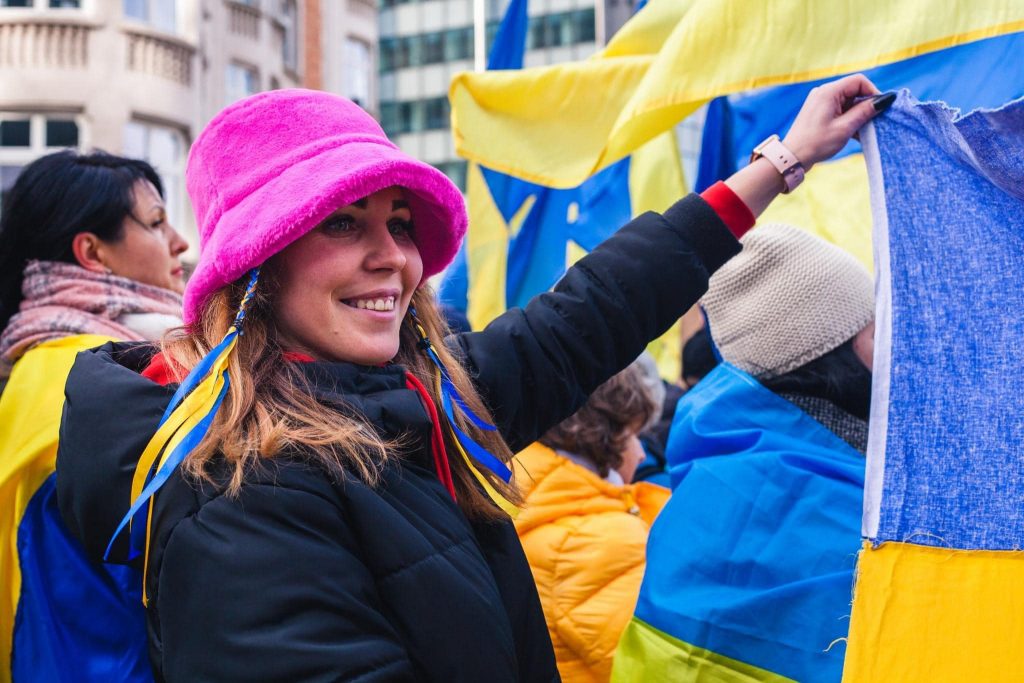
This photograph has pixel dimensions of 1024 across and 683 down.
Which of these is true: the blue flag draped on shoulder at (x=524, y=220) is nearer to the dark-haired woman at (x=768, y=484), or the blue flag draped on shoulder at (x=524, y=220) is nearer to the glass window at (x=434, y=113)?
the dark-haired woman at (x=768, y=484)

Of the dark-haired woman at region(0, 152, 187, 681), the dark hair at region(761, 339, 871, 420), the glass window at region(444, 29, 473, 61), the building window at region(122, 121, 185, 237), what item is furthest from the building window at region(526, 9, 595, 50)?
the dark hair at region(761, 339, 871, 420)

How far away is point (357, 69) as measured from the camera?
26719 mm

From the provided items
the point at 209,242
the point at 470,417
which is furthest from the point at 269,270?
the point at 470,417

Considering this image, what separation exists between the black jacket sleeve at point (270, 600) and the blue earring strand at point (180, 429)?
0.25 ft

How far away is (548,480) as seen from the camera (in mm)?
2984

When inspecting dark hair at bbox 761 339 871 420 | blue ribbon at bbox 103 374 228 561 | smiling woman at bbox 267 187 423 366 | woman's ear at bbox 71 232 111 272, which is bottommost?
dark hair at bbox 761 339 871 420

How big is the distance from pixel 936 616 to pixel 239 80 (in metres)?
18.4

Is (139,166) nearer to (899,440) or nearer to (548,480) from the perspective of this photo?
(548,480)

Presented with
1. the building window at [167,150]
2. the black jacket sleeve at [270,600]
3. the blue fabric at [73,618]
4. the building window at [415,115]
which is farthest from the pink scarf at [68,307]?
the building window at [415,115]

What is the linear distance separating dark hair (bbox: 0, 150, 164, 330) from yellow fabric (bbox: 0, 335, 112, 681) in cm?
34

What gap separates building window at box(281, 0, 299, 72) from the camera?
2095 cm

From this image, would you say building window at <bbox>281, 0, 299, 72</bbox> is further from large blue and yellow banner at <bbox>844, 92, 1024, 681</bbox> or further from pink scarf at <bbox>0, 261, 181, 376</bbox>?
large blue and yellow banner at <bbox>844, 92, 1024, 681</bbox>

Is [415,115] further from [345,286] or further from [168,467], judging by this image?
[168,467]

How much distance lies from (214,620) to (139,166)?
74.1 inches
